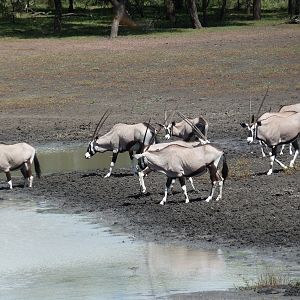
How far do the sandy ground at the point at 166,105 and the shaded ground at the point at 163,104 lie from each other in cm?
3

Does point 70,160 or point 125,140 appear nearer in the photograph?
point 125,140

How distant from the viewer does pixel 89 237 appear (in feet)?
53.5

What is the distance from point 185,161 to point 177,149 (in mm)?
366

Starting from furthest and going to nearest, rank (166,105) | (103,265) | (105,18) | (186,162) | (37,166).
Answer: (105,18) → (166,105) → (37,166) → (186,162) → (103,265)

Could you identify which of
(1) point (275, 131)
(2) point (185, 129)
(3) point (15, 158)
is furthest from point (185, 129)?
(3) point (15, 158)

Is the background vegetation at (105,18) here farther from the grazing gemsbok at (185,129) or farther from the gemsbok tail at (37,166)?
the gemsbok tail at (37,166)

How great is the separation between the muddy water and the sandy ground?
61 cm

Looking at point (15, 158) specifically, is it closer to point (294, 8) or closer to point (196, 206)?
point (196, 206)

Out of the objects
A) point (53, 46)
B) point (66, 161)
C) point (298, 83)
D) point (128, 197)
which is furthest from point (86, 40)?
point (128, 197)

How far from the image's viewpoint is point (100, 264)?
14.4m

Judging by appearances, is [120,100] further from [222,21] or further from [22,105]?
[222,21]

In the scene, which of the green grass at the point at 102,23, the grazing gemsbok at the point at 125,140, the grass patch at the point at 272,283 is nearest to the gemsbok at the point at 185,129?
the grazing gemsbok at the point at 125,140

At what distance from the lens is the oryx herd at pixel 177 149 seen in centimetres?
1761

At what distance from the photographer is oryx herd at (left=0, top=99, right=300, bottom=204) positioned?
17.6 m
